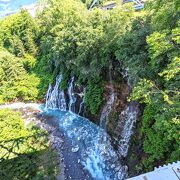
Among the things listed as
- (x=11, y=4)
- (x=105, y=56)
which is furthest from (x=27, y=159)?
(x=11, y=4)

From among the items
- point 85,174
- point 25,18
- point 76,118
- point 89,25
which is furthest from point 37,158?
point 25,18

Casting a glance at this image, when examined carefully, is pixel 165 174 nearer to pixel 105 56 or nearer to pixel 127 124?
pixel 127 124

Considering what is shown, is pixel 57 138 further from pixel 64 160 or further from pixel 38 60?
pixel 38 60

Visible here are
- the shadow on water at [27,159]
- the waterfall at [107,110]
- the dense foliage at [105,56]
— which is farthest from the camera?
the waterfall at [107,110]

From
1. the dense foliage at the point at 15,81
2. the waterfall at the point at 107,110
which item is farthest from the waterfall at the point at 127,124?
the dense foliage at the point at 15,81

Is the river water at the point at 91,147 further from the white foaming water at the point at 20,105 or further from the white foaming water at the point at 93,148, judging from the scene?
the white foaming water at the point at 20,105
